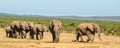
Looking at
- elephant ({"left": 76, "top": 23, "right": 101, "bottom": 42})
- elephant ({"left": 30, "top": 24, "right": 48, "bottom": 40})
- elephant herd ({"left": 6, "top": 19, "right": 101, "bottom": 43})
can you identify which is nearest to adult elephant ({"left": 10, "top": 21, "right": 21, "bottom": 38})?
elephant herd ({"left": 6, "top": 19, "right": 101, "bottom": 43})

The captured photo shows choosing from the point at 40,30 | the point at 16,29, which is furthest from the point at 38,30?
the point at 16,29

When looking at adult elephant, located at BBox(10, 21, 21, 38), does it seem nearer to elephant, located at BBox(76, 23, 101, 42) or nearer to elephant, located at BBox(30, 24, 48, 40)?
elephant, located at BBox(30, 24, 48, 40)

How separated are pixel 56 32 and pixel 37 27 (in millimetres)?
8479

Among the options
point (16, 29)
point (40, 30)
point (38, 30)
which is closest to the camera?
point (40, 30)

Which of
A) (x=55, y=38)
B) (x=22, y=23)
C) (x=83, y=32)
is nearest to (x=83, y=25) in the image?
(x=83, y=32)

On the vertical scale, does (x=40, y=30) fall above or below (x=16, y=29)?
above

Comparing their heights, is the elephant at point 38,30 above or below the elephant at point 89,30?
below

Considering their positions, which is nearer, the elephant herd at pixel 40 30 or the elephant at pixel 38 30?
the elephant herd at pixel 40 30

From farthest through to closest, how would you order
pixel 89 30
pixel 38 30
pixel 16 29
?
pixel 16 29, pixel 38 30, pixel 89 30

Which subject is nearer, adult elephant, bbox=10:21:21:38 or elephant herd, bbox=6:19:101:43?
elephant herd, bbox=6:19:101:43

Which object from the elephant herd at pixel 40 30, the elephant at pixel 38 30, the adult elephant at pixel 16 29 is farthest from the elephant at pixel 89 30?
the adult elephant at pixel 16 29

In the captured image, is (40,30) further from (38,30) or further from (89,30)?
(89,30)

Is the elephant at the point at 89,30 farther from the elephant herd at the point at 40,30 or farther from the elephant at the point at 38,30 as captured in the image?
the elephant at the point at 38,30

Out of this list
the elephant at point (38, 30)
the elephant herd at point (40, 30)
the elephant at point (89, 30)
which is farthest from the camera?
the elephant at point (38, 30)
